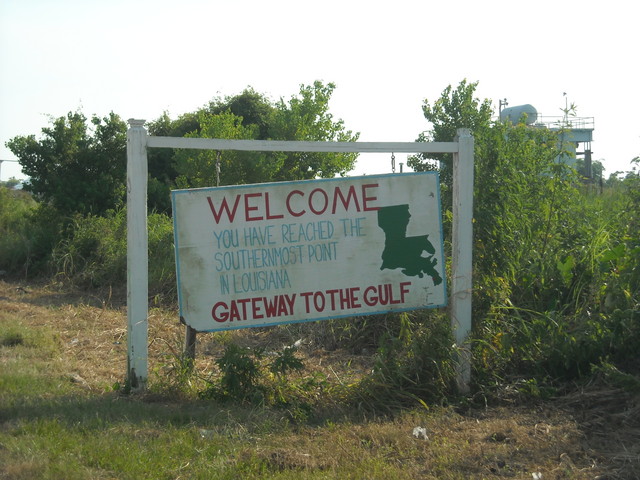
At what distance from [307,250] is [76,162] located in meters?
9.69

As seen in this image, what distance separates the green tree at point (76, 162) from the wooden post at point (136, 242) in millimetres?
8629

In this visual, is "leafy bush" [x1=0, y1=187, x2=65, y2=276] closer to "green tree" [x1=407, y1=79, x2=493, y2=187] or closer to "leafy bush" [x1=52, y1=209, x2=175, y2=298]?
"leafy bush" [x1=52, y1=209, x2=175, y2=298]

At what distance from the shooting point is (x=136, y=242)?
16.6 feet

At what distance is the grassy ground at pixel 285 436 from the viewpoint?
12.4ft

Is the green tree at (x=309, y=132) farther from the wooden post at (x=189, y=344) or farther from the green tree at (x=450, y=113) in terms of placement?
the wooden post at (x=189, y=344)

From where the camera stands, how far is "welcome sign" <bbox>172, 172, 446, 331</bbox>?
5176mm

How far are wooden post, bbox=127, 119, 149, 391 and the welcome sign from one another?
0.87ft

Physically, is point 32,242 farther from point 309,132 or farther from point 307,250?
point 307,250

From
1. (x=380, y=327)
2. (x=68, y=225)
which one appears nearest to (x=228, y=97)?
(x=68, y=225)

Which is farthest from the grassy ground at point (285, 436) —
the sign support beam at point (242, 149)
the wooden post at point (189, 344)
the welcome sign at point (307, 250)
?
the welcome sign at point (307, 250)

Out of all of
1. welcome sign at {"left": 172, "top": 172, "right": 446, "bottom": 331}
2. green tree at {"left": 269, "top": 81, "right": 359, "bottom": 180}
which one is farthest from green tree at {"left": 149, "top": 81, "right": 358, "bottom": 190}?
welcome sign at {"left": 172, "top": 172, "right": 446, "bottom": 331}

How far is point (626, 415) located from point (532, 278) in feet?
5.82

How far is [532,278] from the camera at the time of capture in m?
6.00

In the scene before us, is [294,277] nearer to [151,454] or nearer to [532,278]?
[151,454]
